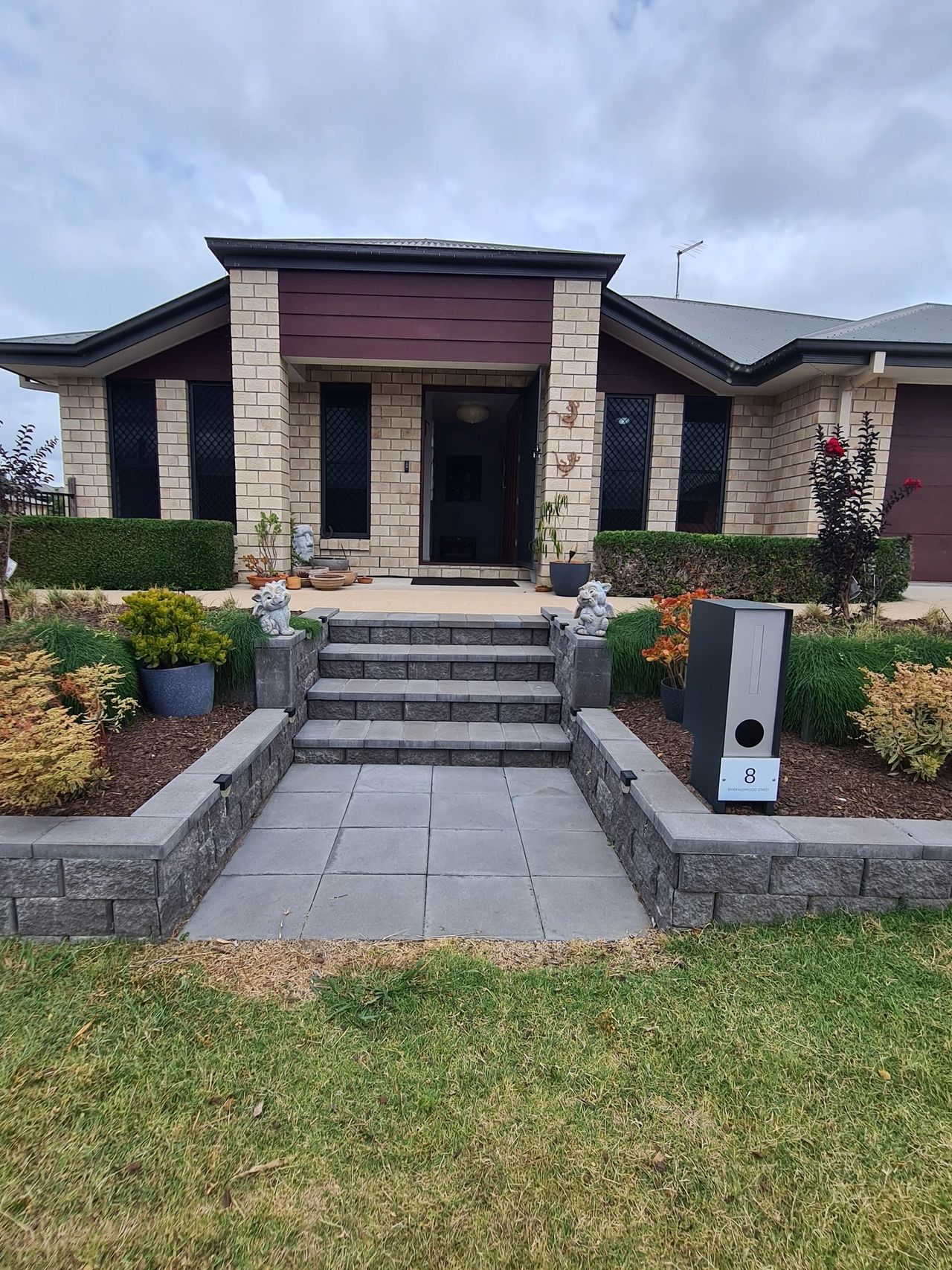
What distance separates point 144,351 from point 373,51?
14.4ft

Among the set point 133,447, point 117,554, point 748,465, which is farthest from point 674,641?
point 133,447

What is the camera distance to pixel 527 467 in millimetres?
8430

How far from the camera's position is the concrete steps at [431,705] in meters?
4.24

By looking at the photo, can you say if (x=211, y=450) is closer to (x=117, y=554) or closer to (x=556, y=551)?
(x=117, y=554)

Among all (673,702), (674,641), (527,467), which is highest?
(527,467)

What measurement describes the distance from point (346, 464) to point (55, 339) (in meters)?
4.49

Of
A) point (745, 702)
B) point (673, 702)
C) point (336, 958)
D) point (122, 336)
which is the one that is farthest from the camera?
point (122, 336)

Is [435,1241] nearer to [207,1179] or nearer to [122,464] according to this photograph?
[207,1179]

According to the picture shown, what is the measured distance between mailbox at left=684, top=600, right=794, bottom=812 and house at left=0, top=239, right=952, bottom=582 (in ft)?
16.8

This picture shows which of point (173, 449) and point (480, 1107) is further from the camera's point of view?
point (173, 449)

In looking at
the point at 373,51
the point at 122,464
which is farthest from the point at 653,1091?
the point at 122,464

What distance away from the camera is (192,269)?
119ft

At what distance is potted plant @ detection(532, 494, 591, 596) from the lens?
6.94 metres

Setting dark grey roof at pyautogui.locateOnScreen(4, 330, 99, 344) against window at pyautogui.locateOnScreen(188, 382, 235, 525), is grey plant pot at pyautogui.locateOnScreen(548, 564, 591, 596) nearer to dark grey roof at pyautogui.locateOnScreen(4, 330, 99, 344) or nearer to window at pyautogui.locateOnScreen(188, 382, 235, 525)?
window at pyautogui.locateOnScreen(188, 382, 235, 525)
